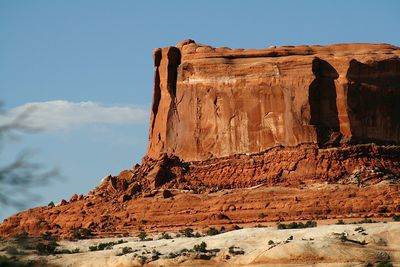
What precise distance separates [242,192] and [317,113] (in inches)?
201

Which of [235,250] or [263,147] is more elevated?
[263,147]

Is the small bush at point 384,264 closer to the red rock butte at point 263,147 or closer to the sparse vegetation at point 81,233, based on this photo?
the red rock butte at point 263,147

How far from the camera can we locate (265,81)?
2259 inches

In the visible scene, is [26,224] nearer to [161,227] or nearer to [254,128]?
[161,227]

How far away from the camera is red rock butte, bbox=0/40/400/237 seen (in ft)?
178

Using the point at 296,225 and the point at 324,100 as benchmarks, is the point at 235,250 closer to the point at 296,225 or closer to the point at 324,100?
the point at 296,225

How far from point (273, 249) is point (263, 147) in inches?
429

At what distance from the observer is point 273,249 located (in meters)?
47.0

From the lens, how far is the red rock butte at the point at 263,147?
54.3 metres

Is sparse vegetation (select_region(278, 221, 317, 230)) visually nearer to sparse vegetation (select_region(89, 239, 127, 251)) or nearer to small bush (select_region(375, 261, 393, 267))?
small bush (select_region(375, 261, 393, 267))

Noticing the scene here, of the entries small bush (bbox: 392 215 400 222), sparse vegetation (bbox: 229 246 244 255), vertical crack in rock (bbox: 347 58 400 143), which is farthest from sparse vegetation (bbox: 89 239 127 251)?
small bush (bbox: 392 215 400 222)

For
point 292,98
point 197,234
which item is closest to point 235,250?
point 197,234

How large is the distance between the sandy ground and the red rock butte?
142 inches

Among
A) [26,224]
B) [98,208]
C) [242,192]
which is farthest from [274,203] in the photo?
[26,224]
